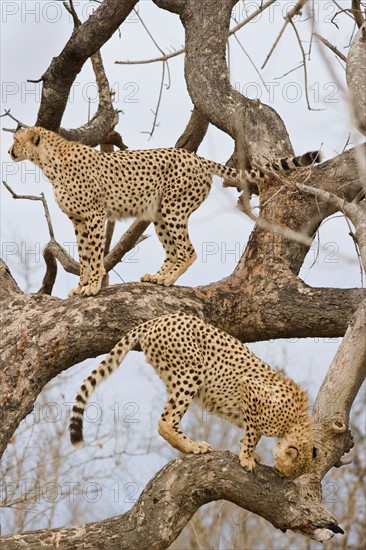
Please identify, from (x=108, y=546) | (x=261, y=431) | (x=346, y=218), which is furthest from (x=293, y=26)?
(x=108, y=546)

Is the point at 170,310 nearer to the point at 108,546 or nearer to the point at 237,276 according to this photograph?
the point at 237,276

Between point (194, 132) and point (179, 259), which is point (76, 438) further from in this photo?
point (194, 132)

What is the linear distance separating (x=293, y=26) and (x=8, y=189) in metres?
2.91

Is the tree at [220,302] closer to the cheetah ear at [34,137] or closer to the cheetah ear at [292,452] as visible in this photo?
the cheetah ear at [292,452]

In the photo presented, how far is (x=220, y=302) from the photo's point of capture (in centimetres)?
828

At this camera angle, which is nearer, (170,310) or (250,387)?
(250,387)

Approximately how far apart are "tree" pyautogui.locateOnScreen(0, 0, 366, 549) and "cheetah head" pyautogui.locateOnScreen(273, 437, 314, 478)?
0.07m

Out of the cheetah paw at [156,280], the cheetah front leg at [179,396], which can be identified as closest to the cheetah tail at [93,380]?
the cheetah front leg at [179,396]

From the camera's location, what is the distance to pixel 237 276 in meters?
8.56

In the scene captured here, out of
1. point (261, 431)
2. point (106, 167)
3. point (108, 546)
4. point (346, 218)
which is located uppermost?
point (106, 167)

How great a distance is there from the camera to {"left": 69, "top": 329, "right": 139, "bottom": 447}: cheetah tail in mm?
6738

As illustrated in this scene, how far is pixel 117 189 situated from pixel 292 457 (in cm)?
273

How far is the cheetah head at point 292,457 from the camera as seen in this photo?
6.47 metres

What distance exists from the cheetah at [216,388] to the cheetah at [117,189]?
1258mm
